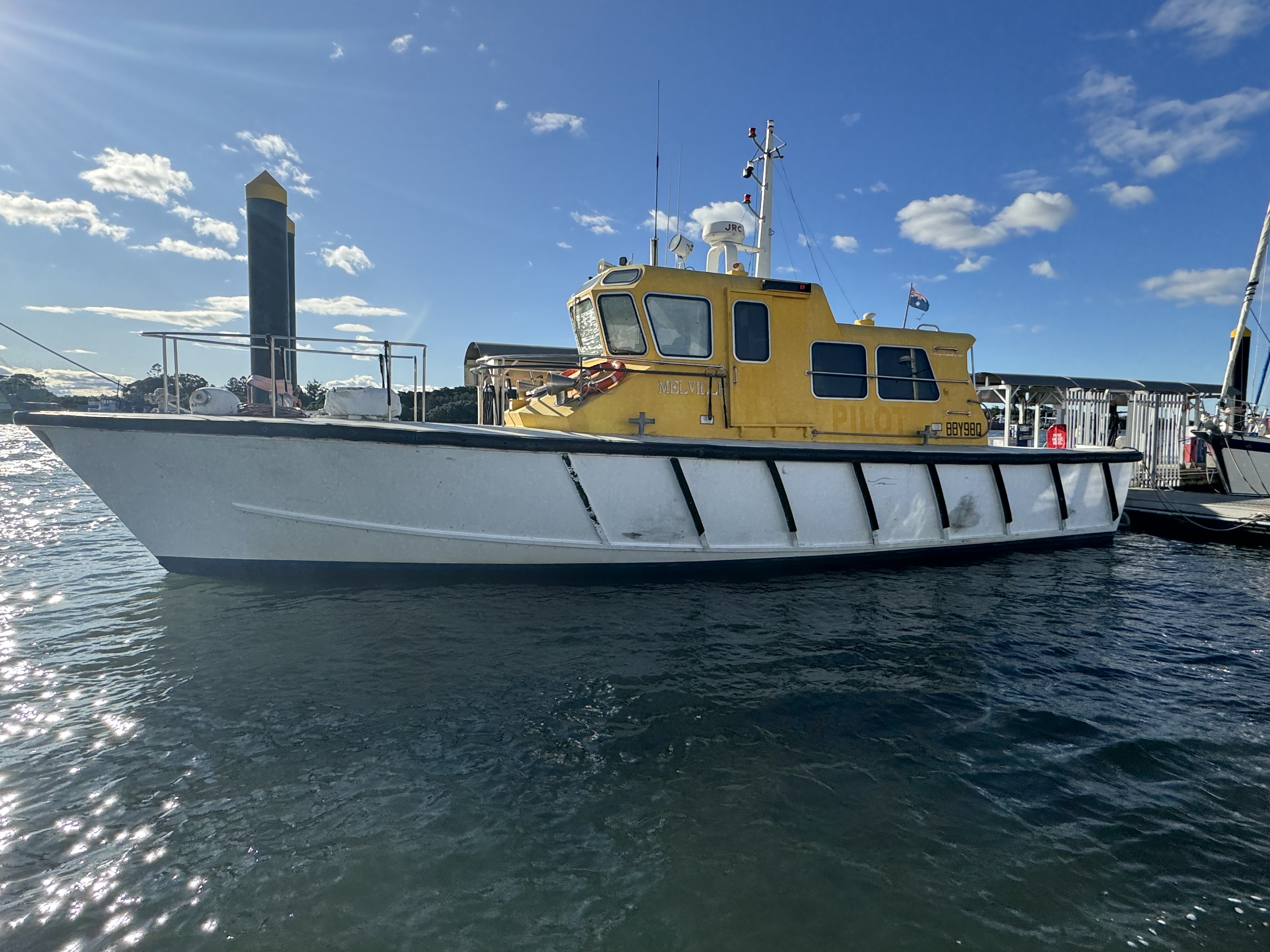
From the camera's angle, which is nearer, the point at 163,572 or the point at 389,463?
the point at 389,463

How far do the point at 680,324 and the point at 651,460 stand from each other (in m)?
1.56

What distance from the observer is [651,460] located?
20.2ft

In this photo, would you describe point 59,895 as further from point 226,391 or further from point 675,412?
point 675,412

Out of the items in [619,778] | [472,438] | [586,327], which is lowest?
[619,778]

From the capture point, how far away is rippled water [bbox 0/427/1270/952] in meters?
2.19

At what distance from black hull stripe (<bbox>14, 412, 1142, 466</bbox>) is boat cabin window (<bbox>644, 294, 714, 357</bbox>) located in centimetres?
97

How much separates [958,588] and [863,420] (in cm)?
208

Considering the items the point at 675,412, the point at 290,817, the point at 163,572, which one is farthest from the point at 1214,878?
the point at 163,572

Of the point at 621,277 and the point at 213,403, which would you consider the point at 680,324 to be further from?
the point at 213,403

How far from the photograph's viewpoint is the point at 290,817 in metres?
2.65

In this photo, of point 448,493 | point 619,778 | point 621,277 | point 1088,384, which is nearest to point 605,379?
point 621,277

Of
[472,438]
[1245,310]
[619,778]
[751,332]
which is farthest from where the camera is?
[1245,310]

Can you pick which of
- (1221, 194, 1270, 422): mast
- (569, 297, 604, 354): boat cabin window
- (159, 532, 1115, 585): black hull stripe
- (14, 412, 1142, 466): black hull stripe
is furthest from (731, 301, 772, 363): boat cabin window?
(1221, 194, 1270, 422): mast

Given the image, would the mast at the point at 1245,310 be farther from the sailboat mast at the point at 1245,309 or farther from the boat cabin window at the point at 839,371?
the boat cabin window at the point at 839,371
